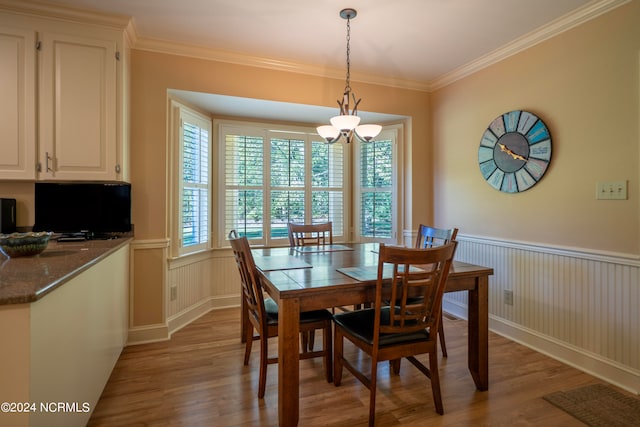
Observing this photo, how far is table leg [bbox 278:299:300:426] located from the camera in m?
1.65

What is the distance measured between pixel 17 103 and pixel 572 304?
14.2ft

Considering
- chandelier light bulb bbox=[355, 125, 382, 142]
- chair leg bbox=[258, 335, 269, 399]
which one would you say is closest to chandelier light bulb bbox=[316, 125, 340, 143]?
chandelier light bulb bbox=[355, 125, 382, 142]

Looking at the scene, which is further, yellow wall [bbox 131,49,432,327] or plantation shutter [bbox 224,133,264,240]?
plantation shutter [bbox 224,133,264,240]

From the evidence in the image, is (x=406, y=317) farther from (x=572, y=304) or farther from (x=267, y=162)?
(x=267, y=162)

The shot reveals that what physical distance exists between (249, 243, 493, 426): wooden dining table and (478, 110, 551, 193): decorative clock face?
3.81 ft

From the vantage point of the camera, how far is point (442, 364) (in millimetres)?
2449

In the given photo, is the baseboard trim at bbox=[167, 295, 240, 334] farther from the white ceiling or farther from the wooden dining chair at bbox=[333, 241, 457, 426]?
the white ceiling

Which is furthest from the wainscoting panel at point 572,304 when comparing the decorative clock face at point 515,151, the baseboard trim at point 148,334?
the baseboard trim at point 148,334

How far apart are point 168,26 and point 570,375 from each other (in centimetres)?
399

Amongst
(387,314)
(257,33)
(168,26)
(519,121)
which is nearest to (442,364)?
(387,314)

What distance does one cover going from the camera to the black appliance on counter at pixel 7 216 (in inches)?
94.0

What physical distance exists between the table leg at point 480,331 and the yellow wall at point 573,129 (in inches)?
38.9

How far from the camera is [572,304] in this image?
2471 mm

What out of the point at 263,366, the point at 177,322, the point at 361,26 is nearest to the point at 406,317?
the point at 263,366
